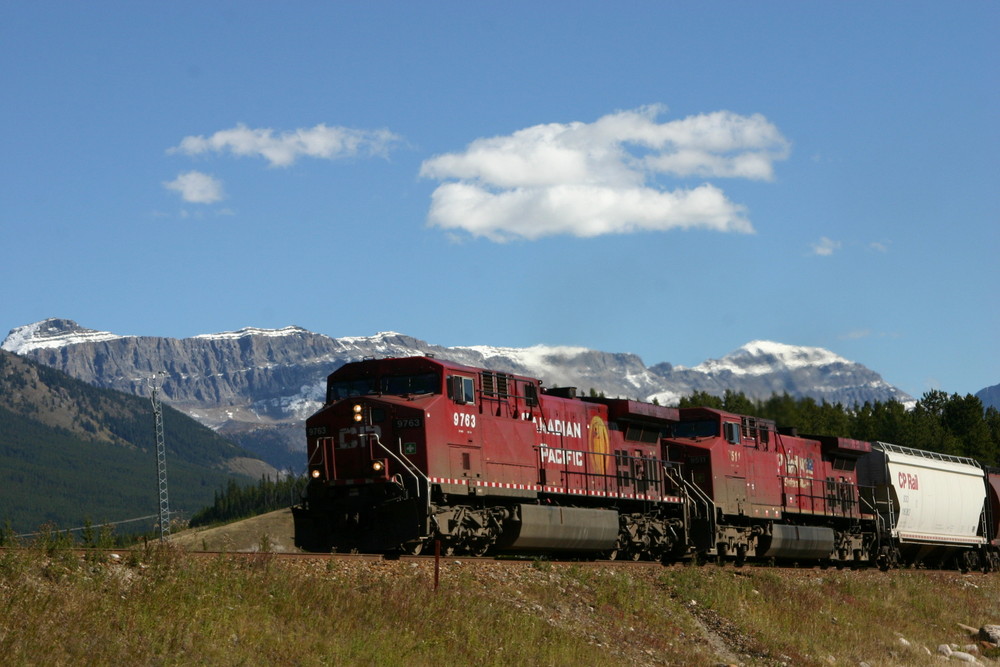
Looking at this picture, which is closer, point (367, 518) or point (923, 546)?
point (367, 518)

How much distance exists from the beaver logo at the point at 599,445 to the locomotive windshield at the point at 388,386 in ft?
21.7

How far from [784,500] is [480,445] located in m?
16.5

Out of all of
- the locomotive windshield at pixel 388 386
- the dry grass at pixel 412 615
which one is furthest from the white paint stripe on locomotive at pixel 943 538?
the locomotive windshield at pixel 388 386

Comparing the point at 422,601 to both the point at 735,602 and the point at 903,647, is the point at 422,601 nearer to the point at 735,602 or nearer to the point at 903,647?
the point at 735,602

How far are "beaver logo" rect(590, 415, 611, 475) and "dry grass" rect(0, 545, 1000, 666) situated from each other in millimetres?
3177

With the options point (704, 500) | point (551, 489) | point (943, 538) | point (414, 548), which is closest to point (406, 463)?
point (414, 548)

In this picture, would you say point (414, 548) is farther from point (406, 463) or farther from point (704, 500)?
point (704, 500)

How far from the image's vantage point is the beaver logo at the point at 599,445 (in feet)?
99.1

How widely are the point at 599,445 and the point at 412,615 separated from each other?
42.1 feet

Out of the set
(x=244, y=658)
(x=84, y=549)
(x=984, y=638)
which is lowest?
(x=984, y=638)

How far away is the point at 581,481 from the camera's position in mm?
29312

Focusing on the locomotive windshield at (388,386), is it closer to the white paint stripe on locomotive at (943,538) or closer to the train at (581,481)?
the train at (581,481)

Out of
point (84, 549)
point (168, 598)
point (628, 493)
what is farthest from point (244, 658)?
point (628, 493)

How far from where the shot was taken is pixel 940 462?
158 ft
